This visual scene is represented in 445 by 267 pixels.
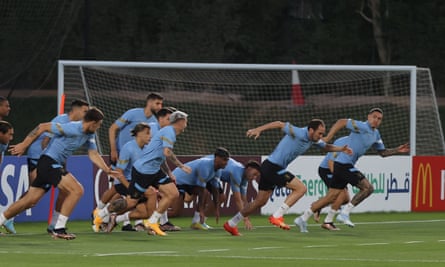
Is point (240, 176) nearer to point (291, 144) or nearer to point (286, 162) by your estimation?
point (286, 162)

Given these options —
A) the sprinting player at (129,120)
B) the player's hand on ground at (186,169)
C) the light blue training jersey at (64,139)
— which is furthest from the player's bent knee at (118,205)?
the sprinting player at (129,120)

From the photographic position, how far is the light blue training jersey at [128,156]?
73.1 feet

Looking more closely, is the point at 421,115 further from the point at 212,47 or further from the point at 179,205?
the point at 212,47

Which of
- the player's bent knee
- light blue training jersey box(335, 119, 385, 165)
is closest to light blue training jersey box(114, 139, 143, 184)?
the player's bent knee

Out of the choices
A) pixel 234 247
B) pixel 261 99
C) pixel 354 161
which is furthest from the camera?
pixel 261 99

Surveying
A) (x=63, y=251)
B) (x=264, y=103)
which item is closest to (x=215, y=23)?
(x=264, y=103)

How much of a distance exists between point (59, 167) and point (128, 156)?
223 centimetres

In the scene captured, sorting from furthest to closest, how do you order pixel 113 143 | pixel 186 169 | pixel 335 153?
pixel 335 153, pixel 113 143, pixel 186 169

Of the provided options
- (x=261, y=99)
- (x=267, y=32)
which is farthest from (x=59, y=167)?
(x=267, y=32)

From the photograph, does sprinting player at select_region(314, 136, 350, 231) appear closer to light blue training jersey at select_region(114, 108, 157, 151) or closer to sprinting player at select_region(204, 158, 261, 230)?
sprinting player at select_region(204, 158, 261, 230)

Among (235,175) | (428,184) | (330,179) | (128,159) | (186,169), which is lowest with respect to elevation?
(428,184)

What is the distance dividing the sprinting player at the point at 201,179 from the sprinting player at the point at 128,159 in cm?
102

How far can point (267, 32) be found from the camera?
60250 mm

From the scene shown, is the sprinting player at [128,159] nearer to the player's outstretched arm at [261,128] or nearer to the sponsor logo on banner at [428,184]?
the player's outstretched arm at [261,128]
